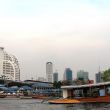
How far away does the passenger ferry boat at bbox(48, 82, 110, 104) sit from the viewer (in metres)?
91.4

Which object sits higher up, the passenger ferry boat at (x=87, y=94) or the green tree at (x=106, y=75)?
the green tree at (x=106, y=75)

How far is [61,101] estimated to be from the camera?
8912 cm

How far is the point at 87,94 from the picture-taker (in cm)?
9819

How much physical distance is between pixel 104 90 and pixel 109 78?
46.6 m

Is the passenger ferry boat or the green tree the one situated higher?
the green tree

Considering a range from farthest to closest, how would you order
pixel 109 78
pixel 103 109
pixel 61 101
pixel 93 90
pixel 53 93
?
pixel 53 93 < pixel 109 78 < pixel 93 90 < pixel 61 101 < pixel 103 109

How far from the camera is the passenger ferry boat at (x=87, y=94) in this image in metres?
91.4

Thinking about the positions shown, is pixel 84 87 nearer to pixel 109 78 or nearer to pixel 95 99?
pixel 95 99

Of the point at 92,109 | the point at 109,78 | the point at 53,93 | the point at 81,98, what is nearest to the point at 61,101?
the point at 81,98

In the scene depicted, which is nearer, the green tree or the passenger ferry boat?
the passenger ferry boat

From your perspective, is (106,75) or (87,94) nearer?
(87,94)

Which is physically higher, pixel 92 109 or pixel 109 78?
pixel 109 78

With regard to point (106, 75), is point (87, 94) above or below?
below

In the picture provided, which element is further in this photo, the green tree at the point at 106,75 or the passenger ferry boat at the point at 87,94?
the green tree at the point at 106,75
